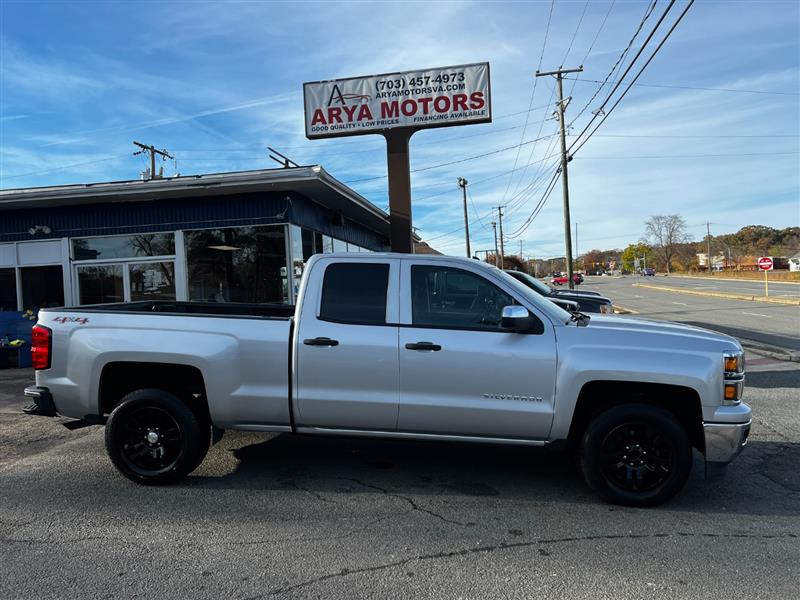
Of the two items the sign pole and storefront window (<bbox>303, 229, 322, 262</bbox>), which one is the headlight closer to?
the sign pole

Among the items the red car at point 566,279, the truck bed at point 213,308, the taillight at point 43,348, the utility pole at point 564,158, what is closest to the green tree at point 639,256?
the red car at point 566,279

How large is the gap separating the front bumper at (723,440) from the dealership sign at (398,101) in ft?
28.5

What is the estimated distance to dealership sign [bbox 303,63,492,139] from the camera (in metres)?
11.5

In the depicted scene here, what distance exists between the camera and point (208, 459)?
562 cm

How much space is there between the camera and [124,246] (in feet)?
41.5

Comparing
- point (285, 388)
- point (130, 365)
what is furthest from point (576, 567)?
point (130, 365)

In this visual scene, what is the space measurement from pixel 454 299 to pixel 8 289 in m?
12.9

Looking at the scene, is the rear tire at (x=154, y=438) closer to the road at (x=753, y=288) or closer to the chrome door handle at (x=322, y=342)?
the chrome door handle at (x=322, y=342)

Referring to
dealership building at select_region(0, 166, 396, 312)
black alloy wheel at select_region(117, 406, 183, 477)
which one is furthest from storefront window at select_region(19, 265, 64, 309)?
black alloy wheel at select_region(117, 406, 183, 477)

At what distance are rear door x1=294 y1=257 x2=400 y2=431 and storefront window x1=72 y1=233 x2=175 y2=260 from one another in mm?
8801

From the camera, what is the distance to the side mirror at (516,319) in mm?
4281

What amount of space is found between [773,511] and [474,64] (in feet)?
31.6

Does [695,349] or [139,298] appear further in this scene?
[139,298]

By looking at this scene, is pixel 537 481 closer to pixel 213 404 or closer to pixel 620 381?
pixel 620 381
